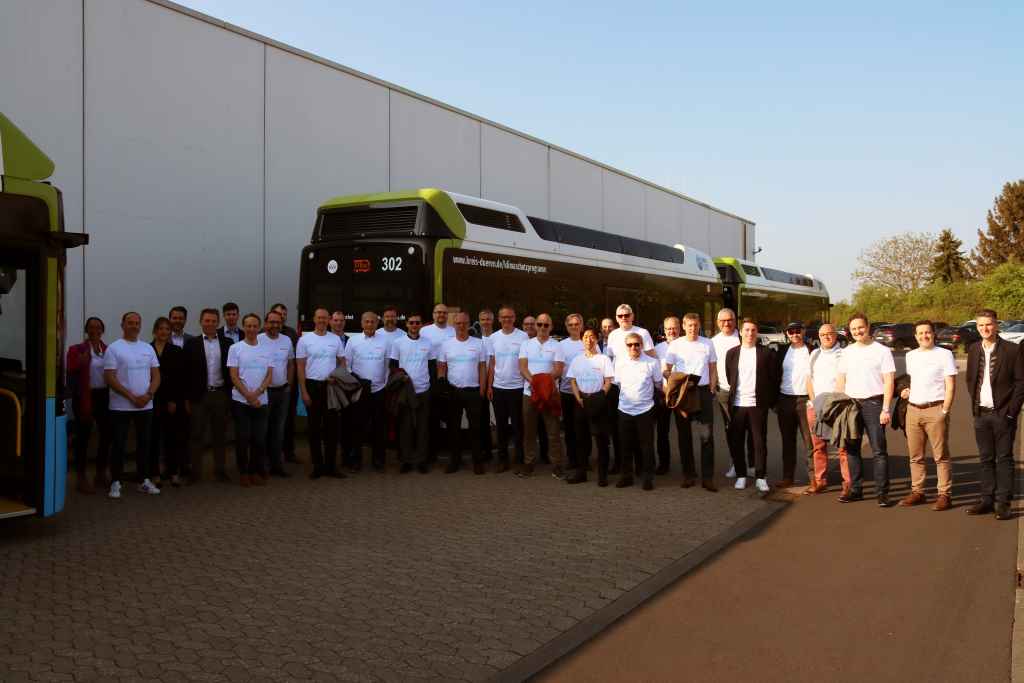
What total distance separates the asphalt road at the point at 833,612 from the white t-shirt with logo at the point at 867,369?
1296 mm

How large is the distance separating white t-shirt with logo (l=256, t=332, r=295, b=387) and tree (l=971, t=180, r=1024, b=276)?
78.4 meters

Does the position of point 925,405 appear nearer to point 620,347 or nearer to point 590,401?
point 620,347

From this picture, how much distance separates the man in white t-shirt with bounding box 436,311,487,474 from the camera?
9.84m

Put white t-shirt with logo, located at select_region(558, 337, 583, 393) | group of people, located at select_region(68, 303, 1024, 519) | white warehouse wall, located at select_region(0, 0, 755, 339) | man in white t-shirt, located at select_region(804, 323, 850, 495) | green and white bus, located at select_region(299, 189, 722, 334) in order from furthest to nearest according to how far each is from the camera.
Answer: white warehouse wall, located at select_region(0, 0, 755, 339)
green and white bus, located at select_region(299, 189, 722, 334)
white t-shirt with logo, located at select_region(558, 337, 583, 393)
man in white t-shirt, located at select_region(804, 323, 850, 495)
group of people, located at select_region(68, 303, 1024, 519)

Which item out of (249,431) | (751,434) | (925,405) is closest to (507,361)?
(751,434)

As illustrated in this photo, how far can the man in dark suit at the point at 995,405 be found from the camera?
746cm

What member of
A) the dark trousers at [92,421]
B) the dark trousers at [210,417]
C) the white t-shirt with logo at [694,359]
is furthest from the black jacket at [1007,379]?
the dark trousers at [92,421]

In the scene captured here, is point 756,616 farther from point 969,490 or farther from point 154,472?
point 154,472

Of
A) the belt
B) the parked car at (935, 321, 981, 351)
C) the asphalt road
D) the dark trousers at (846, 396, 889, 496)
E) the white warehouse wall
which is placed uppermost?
the white warehouse wall

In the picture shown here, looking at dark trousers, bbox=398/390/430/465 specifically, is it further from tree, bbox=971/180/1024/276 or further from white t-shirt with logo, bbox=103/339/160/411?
tree, bbox=971/180/1024/276

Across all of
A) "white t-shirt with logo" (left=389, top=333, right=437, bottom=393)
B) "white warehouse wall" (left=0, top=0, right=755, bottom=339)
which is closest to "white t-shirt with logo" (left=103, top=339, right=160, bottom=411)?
"white t-shirt with logo" (left=389, top=333, right=437, bottom=393)

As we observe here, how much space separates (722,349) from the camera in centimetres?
935

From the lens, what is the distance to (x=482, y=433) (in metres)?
10.4

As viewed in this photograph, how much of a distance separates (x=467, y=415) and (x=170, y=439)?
3.21 m
